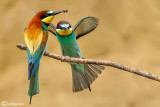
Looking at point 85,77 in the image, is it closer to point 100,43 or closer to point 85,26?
point 85,26

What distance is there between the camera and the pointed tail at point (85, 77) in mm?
1219

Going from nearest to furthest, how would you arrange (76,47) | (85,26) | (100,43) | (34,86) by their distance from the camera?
(34,86) → (85,26) → (76,47) → (100,43)

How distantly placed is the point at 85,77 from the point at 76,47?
177 millimetres

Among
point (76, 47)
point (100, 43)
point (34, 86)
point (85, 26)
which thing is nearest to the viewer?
point (34, 86)

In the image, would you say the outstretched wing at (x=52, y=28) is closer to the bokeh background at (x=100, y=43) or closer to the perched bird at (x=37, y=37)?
the perched bird at (x=37, y=37)

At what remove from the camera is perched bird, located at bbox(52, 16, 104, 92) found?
1186 mm

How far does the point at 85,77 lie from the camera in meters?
1.28

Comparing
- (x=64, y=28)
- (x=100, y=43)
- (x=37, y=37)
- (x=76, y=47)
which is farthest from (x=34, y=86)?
(x=100, y=43)

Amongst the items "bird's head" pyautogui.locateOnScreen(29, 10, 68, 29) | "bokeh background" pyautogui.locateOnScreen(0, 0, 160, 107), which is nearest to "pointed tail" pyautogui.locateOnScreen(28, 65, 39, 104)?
"bird's head" pyautogui.locateOnScreen(29, 10, 68, 29)

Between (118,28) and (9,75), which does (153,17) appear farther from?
(9,75)

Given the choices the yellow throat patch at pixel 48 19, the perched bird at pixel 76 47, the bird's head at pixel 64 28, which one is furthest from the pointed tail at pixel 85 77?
the yellow throat patch at pixel 48 19

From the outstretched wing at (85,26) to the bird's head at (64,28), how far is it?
0.03 m

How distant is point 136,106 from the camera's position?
383cm

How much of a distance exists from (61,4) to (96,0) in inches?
13.6
